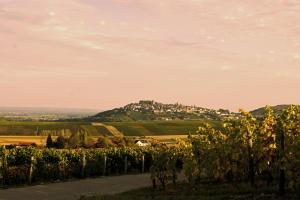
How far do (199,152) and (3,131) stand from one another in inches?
4175

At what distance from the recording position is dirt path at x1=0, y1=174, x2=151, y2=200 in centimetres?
2617

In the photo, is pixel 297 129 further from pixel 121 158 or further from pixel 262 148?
pixel 121 158

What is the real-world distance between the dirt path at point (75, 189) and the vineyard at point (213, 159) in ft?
8.55

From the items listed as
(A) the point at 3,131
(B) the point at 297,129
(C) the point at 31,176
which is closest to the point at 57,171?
(C) the point at 31,176

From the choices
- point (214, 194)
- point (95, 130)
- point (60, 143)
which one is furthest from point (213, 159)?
point (95, 130)

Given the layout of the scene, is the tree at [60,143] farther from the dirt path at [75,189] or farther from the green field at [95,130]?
the green field at [95,130]

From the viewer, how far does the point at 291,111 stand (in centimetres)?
2148

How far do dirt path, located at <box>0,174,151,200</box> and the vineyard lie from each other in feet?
8.55

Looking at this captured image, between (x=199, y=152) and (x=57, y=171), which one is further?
(x=57, y=171)

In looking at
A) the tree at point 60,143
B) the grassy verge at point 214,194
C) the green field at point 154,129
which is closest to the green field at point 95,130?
the green field at point 154,129

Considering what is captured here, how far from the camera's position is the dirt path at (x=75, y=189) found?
2617 centimetres

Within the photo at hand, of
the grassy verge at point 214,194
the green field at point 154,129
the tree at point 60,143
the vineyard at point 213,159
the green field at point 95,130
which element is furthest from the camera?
the green field at point 154,129

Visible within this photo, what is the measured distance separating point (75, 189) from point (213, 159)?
979cm

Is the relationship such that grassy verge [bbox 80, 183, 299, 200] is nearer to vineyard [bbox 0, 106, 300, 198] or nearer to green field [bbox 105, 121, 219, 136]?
vineyard [bbox 0, 106, 300, 198]
